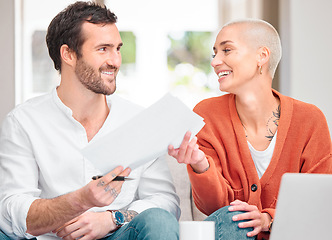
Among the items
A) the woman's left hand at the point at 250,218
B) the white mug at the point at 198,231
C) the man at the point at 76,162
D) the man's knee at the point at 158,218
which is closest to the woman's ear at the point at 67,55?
the man at the point at 76,162

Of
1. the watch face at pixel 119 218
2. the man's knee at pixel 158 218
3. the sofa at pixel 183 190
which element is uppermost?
the man's knee at pixel 158 218

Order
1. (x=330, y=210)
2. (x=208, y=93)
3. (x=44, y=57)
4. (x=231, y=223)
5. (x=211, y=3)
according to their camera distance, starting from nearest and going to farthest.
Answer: (x=330, y=210), (x=231, y=223), (x=44, y=57), (x=211, y=3), (x=208, y=93)

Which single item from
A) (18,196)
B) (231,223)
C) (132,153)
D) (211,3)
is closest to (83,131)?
(18,196)

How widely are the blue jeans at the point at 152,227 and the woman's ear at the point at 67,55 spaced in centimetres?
71

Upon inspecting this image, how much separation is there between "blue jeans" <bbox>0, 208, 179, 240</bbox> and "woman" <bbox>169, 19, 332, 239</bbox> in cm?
27

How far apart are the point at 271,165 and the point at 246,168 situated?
0.29 feet

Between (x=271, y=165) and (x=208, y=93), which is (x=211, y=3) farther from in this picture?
(x=271, y=165)

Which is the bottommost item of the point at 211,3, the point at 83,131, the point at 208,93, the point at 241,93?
the point at 208,93

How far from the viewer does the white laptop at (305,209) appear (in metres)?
1.03

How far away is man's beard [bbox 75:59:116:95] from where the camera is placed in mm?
1887

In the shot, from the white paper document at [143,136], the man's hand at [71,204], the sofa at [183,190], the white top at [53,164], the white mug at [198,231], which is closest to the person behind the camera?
the white mug at [198,231]

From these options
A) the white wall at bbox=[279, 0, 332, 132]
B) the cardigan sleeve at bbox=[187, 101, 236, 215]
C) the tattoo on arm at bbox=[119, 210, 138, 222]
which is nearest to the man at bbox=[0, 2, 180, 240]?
the tattoo on arm at bbox=[119, 210, 138, 222]

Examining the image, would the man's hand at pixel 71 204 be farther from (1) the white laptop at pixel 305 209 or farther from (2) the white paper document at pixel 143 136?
(1) the white laptop at pixel 305 209

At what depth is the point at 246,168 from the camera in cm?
186
